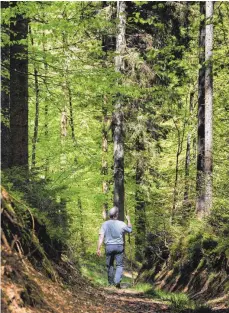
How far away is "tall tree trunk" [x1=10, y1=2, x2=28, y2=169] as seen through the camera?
10.1 meters

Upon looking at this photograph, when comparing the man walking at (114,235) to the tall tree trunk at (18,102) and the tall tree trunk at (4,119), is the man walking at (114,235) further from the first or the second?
the tall tree trunk at (4,119)

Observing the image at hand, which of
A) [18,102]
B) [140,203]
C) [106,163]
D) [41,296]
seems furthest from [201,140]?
[41,296]

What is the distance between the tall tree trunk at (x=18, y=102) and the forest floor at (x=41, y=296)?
3519 millimetres

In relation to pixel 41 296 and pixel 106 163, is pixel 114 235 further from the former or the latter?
pixel 106 163

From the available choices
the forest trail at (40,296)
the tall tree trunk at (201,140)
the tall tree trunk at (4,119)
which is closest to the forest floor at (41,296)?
the forest trail at (40,296)

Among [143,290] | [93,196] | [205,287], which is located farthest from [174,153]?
[205,287]

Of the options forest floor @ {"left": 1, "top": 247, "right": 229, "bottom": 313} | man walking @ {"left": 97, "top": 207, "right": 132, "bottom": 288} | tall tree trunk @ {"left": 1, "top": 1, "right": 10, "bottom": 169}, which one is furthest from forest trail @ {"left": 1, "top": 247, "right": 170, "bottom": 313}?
tall tree trunk @ {"left": 1, "top": 1, "right": 10, "bottom": 169}

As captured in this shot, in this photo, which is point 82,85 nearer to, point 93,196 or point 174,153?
point 93,196

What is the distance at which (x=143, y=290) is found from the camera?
42.6 feet

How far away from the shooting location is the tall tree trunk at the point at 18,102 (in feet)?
33.0

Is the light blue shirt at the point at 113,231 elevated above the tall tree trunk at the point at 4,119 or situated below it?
below

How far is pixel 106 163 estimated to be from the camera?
968 inches

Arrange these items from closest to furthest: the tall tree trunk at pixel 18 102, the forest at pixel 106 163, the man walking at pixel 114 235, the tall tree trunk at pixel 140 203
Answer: the forest at pixel 106 163 → the tall tree trunk at pixel 18 102 → the man walking at pixel 114 235 → the tall tree trunk at pixel 140 203

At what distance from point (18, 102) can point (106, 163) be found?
14.7 metres
